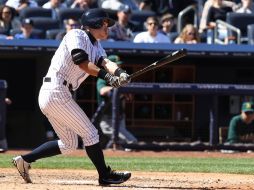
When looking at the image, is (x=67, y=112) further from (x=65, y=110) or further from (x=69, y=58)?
(x=69, y=58)

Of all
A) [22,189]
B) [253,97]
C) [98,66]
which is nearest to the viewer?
[22,189]

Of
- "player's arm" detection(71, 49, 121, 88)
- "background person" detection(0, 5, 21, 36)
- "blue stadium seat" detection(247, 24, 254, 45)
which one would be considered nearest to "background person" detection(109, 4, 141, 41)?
"background person" detection(0, 5, 21, 36)

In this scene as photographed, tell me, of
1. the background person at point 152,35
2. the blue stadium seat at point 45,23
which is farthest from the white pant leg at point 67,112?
the blue stadium seat at point 45,23

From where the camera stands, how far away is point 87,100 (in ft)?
45.7

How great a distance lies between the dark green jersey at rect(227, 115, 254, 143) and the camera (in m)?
12.7

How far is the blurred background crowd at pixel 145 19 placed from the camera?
1344 centimetres

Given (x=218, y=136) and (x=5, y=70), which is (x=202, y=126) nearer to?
(x=218, y=136)

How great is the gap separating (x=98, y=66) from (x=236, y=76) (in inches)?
293

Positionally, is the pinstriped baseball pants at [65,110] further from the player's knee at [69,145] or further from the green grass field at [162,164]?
the green grass field at [162,164]

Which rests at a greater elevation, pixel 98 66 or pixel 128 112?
pixel 98 66

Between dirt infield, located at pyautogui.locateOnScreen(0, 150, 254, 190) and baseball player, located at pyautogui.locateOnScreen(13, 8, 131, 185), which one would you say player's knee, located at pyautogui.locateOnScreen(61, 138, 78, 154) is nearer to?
baseball player, located at pyautogui.locateOnScreen(13, 8, 131, 185)

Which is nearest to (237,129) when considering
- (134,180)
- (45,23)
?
(45,23)

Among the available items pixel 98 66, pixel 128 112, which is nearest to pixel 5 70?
pixel 128 112

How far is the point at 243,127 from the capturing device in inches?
509
